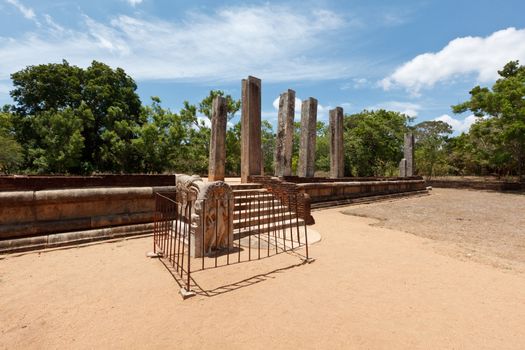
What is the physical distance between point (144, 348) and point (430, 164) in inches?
1091

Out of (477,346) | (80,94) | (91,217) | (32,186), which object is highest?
(80,94)

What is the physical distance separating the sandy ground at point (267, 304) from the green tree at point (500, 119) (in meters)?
15.7

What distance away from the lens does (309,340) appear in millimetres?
2234

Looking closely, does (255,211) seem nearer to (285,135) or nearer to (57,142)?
(285,135)

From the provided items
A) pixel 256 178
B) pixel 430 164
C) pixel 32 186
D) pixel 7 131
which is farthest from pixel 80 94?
pixel 430 164

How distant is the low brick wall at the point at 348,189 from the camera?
363 inches

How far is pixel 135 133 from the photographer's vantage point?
19.8 meters

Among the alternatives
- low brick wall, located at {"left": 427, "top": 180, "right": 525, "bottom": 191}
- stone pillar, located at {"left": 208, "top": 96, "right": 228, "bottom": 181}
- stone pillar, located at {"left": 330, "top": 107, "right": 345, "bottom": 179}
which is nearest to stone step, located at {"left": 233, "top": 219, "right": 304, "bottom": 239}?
stone pillar, located at {"left": 208, "top": 96, "right": 228, "bottom": 181}

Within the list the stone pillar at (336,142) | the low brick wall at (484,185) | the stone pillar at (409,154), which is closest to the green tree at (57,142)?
the stone pillar at (336,142)

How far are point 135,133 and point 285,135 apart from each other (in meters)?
13.5

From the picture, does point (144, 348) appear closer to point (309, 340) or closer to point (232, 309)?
point (232, 309)

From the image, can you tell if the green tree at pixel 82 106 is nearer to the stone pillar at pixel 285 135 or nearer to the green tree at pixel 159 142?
the green tree at pixel 159 142

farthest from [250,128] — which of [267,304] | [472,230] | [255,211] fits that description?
[267,304]

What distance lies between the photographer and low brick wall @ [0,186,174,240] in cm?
448
